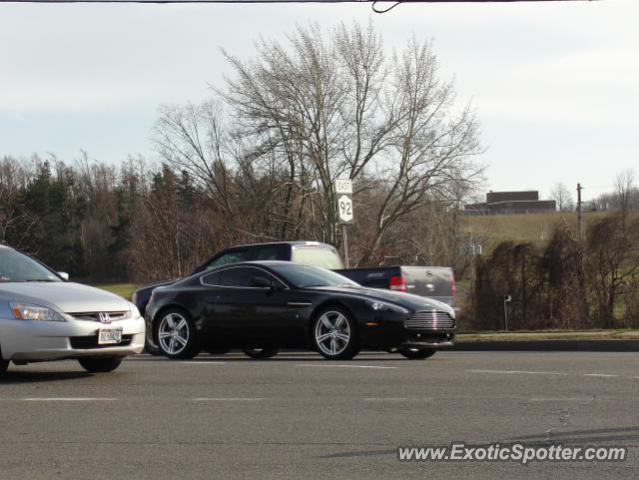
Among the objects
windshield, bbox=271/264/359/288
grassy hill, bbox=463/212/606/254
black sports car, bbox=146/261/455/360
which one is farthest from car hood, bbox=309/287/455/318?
grassy hill, bbox=463/212/606/254

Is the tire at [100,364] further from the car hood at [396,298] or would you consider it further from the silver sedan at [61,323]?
the car hood at [396,298]

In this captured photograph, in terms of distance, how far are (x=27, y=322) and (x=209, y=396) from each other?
2.51 metres

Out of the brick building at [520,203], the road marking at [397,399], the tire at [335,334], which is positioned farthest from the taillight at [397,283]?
the brick building at [520,203]

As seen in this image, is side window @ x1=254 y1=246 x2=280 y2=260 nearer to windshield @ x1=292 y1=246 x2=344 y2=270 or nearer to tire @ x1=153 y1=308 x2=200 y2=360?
windshield @ x1=292 y1=246 x2=344 y2=270

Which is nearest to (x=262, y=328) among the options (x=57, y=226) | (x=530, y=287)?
(x=530, y=287)

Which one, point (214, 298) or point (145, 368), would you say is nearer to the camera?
point (145, 368)

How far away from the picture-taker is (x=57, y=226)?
105438 mm

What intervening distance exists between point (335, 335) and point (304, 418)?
544 cm

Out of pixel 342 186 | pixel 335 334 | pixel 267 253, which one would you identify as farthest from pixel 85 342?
pixel 342 186

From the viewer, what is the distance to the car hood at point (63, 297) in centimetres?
1176

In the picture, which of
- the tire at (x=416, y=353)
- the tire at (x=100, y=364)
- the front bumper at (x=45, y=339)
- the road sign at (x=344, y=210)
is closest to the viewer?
the front bumper at (x=45, y=339)

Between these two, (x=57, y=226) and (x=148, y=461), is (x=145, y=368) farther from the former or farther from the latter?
(x=57, y=226)

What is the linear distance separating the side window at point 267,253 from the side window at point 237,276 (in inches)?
115

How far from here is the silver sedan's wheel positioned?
14.2m
